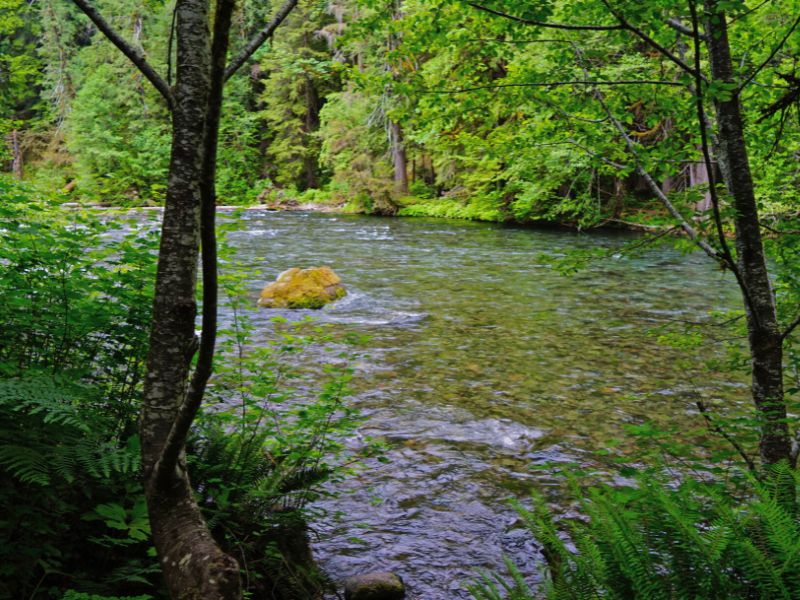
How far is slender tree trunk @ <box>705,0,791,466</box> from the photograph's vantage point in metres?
3.20

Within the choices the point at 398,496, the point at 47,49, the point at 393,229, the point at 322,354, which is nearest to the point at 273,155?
the point at 47,49

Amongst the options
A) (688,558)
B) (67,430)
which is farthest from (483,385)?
(67,430)

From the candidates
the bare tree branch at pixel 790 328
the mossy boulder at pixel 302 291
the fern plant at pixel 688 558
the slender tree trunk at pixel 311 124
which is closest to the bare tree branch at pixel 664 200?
the bare tree branch at pixel 790 328

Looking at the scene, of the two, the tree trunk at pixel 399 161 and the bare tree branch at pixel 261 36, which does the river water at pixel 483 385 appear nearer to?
the bare tree branch at pixel 261 36

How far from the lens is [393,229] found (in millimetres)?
24812

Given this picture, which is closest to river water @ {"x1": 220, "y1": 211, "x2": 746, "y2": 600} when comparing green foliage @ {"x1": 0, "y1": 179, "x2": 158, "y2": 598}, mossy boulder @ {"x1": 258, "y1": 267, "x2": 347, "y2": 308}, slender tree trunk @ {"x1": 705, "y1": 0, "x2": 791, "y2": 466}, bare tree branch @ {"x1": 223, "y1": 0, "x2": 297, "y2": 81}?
mossy boulder @ {"x1": 258, "y1": 267, "x2": 347, "y2": 308}

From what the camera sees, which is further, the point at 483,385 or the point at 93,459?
the point at 483,385

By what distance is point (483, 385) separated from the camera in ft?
23.7

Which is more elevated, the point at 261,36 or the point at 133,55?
the point at 261,36

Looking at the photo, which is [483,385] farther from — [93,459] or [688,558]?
[93,459]

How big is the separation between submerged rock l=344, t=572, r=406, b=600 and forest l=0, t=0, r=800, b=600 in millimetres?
15

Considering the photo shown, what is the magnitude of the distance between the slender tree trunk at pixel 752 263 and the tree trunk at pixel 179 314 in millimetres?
2810

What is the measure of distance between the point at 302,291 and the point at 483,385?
17.0 feet

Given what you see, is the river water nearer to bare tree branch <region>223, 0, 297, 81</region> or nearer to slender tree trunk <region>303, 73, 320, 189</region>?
bare tree branch <region>223, 0, 297, 81</region>
